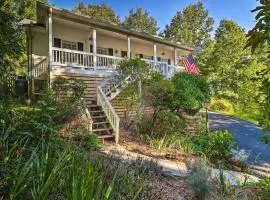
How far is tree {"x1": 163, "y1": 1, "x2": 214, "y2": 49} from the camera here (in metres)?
45.8

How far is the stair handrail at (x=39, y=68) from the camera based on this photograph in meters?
16.7

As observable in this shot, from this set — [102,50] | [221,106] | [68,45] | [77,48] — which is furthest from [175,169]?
[221,106]

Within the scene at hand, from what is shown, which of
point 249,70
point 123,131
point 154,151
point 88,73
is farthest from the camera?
point 249,70

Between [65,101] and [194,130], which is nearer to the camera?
[65,101]

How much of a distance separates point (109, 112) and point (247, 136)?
9255mm

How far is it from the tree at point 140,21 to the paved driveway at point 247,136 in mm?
43879

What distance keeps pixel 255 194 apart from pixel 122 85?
9.89 meters

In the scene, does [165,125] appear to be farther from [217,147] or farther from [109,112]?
[217,147]

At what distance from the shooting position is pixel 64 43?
68.0 ft

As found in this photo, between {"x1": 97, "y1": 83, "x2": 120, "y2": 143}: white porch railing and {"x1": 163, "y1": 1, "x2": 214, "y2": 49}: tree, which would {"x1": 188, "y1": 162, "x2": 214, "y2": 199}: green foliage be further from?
{"x1": 163, "y1": 1, "x2": 214, "y2": 49}: tree

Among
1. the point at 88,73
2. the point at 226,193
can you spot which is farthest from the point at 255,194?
the point at 88,73

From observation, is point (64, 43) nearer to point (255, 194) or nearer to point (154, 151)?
point (154, 151)

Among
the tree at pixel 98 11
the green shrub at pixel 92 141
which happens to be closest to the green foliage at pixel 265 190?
the green shrub at pixel 92 141

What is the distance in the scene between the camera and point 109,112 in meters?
13.1
